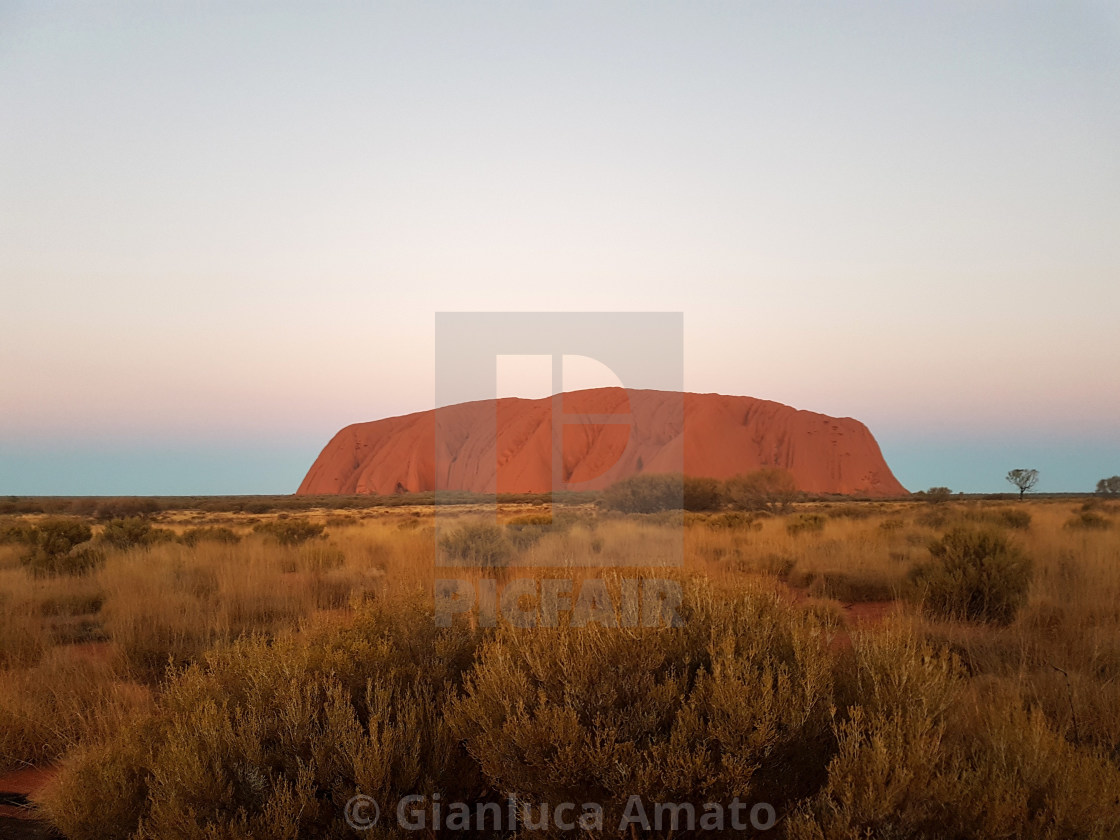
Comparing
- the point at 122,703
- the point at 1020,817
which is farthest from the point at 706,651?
the point at 122,703

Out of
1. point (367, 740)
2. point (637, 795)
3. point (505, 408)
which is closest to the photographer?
point (637, 795)

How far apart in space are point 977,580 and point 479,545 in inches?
308

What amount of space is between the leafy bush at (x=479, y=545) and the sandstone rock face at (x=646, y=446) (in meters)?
33.1

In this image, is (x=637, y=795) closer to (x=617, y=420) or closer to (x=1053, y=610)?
(x=1053, y=610)

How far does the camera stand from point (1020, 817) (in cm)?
227

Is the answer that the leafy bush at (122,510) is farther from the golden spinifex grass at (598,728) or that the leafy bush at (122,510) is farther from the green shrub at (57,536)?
the golden spinifex grass at (598,728)

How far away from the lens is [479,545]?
1168 centimetres

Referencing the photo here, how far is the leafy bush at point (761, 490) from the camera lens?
107 ft

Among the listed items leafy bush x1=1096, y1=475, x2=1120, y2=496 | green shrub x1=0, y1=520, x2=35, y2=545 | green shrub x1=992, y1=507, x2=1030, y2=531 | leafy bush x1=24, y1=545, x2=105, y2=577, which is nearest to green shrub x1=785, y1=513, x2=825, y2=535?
green shrub x1=992, y1=507, x2=1030, y2=531

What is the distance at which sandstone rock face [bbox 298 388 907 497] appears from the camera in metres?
52.5

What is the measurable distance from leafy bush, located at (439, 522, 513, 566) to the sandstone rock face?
3309 cm

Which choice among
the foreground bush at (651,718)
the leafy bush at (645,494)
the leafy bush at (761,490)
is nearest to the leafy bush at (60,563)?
the foreground bush at (651,718)

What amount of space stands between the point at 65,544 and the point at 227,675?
11324 millimetres

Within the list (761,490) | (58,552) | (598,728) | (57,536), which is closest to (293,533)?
(57,536)
